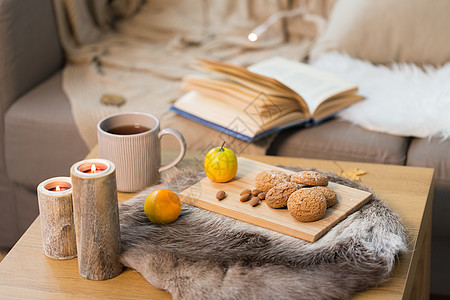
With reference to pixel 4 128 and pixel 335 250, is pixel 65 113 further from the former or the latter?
pixel 335 250

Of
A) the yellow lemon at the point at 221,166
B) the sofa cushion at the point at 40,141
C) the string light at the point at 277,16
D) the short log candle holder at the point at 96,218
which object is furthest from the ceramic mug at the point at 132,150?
the string light at the point at 277,16

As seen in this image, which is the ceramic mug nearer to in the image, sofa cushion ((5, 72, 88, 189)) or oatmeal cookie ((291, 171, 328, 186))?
oatmeal cookie ((291, 171, 328, 186))

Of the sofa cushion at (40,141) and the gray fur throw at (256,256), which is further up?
the gray fur throw at (256,256)

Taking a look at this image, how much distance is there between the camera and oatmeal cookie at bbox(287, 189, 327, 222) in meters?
0.80

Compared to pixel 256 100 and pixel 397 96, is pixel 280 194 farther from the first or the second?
pixel 397 96

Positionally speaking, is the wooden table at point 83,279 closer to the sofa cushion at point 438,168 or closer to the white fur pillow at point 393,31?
the sofa cushion at point 438,168

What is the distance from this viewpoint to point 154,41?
1.92 m

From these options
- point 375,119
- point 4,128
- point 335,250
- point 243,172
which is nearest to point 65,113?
point 4,128

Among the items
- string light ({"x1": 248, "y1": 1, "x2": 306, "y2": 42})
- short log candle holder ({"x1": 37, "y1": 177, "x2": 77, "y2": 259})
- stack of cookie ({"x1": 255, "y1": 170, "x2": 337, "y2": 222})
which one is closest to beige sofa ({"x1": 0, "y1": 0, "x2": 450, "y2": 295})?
string light ({"x1": 248, "y1": 1, "x2": 306, "y2": 42})

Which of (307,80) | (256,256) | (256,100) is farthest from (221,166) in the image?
(307,80)

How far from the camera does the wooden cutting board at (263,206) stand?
2.61 feet

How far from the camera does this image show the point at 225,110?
50.8 inches

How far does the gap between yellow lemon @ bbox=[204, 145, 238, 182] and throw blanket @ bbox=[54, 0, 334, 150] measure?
1.73 ft

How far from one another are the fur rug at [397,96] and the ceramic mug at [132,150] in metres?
0.56
